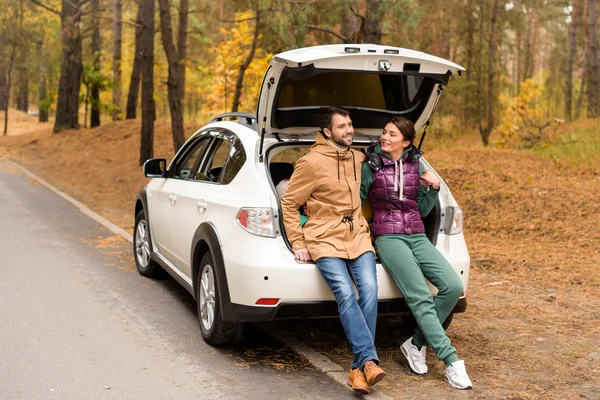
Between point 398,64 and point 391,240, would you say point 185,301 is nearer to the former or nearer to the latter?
point 391,240

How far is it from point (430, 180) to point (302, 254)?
3.79ft

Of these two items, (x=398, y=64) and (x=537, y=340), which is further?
(x=537, y=340)

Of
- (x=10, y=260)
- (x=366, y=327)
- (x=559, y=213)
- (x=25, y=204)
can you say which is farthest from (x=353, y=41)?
(x=366, y=327)

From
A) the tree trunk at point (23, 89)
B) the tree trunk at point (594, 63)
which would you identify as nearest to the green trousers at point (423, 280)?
the tree trunk at point (594, 63)

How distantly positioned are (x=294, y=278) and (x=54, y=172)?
1878cm

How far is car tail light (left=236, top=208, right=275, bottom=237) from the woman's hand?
1.21 meters

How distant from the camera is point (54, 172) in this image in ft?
74.5

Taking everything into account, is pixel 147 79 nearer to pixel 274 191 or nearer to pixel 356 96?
pixel 356 96

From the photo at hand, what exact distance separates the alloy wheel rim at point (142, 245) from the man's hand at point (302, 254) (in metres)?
3.34

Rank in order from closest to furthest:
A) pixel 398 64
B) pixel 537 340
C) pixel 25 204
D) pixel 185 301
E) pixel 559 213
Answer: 1. pixel 398 64
2. pixel 537 340
3. pixel 185 301
4. pixel 559 213
5. pixel 25 204

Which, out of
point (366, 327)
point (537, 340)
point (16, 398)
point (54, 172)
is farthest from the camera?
point (54, 172)

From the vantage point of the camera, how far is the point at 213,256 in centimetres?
581

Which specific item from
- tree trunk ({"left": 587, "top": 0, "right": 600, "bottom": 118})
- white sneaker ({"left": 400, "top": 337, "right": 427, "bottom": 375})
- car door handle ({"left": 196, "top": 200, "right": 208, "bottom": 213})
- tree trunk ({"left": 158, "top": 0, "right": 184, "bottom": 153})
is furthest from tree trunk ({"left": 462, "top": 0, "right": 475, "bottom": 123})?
white sneaker ({"left": 400, "top": 337, "right": 427, "bottom": 375})

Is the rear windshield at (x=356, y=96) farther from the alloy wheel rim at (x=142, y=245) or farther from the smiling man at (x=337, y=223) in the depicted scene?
the alloy wheel rim at (x=142, y=245)
